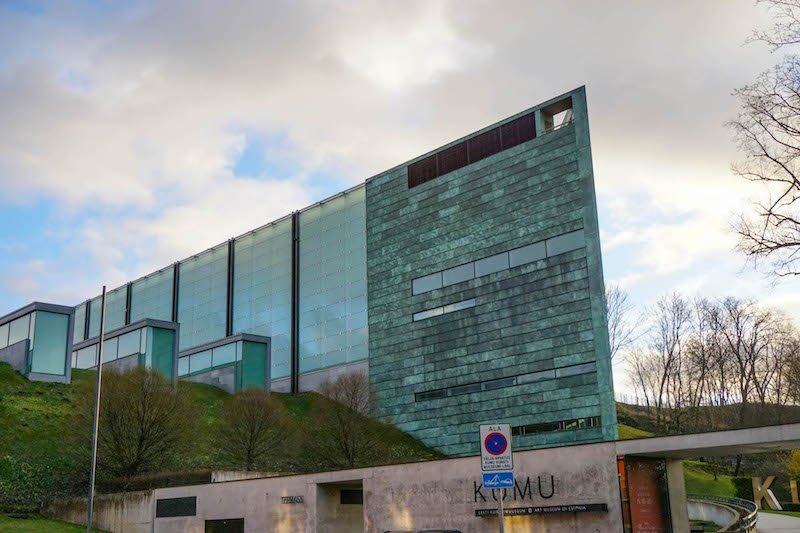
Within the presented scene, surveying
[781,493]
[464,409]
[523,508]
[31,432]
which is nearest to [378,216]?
[464,409]

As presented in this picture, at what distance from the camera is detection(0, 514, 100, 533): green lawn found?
33.6 metres

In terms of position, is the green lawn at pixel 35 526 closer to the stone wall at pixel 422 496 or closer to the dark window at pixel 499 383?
the stone wall at pixel 422 496

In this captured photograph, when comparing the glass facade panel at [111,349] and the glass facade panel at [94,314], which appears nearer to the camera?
the glass facade panel at [111,349]

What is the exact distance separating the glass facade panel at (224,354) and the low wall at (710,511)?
40239mm

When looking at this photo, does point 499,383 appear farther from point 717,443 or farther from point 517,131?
point 717,443

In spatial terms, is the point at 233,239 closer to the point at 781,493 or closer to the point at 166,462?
the point at 166,462

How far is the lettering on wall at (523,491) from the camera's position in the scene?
2352cm

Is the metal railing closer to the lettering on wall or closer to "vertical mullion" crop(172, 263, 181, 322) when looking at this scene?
the lettering on wall

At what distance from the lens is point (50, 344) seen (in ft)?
183

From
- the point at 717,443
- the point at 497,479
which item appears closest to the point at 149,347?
the point at 717,443

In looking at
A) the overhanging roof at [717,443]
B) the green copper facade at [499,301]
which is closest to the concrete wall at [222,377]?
the green copper facade at [499,301]

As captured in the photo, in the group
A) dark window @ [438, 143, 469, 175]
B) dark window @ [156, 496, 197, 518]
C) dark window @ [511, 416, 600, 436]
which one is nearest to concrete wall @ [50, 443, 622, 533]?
dark window @ [156, 496, 197, 518]

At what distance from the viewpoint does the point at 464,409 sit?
2165 inches

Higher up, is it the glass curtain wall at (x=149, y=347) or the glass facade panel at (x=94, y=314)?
the glass facade panel at (x=94, y=314)
